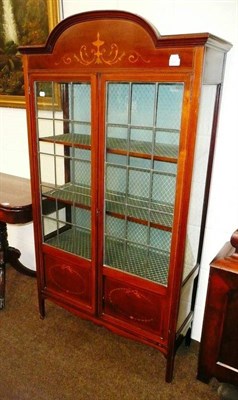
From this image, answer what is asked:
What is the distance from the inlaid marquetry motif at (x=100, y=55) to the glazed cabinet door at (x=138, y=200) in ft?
0.37

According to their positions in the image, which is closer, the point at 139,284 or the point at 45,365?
the point at 139,284

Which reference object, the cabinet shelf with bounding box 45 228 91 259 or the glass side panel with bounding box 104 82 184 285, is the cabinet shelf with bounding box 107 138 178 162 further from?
the cabinet shelf with bounding box 45 228 91 259

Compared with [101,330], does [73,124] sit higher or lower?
higher

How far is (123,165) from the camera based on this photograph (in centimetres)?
177

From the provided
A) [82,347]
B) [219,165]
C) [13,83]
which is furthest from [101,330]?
[13,83]

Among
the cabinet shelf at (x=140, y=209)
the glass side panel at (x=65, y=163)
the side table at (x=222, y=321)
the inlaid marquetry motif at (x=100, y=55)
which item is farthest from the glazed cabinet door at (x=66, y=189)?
the side table at (x=222, y=321)

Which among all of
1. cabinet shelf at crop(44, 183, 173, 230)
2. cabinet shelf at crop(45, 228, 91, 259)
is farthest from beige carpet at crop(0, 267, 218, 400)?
cabinet shelf at crop(44, 183, 173, 230)

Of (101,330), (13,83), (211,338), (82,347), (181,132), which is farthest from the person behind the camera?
(13,83)

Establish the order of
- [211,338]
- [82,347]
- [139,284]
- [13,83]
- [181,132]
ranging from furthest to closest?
[13,83]
[82,347]
[139,284]
[211,338]
[181,132]

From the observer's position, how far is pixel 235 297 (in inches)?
61.0

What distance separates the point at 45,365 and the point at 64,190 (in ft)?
3.56

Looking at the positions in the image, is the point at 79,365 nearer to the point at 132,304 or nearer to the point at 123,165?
the point at 132,304

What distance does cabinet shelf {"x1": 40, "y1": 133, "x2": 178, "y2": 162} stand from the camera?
165 cm

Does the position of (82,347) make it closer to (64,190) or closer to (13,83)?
(64,190)
